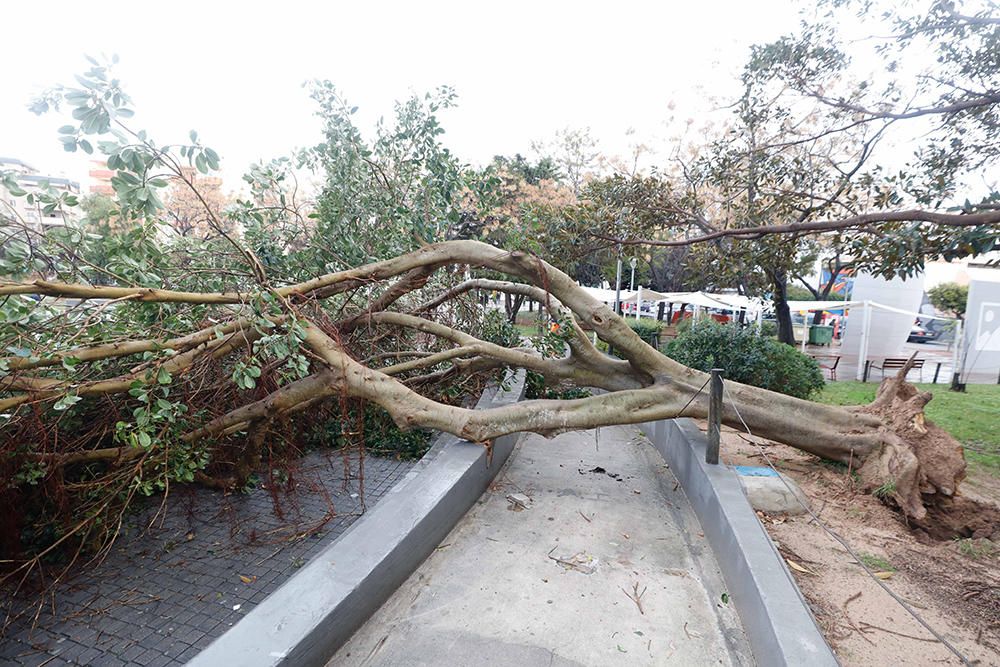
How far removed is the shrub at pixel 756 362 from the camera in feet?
25.6

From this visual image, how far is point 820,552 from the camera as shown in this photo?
378 cm

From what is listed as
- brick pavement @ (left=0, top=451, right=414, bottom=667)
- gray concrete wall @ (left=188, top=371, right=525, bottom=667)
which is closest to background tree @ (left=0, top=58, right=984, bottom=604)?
brick pavement @ (left=0, top=451, right=414, bottom=667)

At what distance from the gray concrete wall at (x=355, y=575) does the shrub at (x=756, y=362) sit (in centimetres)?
460

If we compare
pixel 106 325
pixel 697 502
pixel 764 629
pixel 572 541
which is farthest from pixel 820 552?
pixel 106 325

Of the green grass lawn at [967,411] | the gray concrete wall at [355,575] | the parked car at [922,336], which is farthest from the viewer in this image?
the parked car at [922,336]

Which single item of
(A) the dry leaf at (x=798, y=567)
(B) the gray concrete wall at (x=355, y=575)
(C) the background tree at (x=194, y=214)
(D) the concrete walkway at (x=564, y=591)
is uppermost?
(C) the background tree at (x=194, y=214)

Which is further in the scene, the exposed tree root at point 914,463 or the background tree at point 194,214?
the exposed tree root at point 914,463

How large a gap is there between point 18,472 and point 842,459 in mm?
6507

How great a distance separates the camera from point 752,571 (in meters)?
3.00

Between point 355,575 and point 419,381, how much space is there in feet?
10.4

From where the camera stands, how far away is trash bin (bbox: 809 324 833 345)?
25.0 m

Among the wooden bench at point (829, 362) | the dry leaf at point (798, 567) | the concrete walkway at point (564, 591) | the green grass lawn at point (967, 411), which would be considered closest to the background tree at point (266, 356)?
the concrete walkway at point (564, 591)

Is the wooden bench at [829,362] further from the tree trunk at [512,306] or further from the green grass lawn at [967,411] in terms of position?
the tree trunk at [512,306]

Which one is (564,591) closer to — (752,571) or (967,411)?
(752,571)
